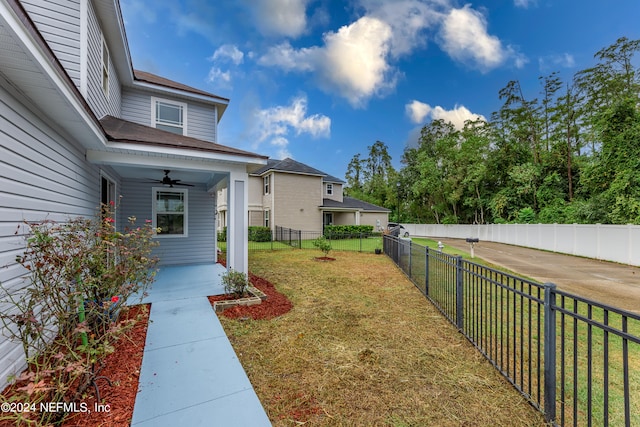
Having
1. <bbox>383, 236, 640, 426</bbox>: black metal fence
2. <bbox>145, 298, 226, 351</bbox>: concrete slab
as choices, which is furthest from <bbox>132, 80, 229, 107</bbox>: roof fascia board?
<bbox>383, 236, 640, 426</bbox>: black metal fence

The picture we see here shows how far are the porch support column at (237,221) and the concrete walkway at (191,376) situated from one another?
1.25 metres

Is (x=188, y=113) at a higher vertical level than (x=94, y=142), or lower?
higher

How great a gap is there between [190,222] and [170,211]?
2.28ft

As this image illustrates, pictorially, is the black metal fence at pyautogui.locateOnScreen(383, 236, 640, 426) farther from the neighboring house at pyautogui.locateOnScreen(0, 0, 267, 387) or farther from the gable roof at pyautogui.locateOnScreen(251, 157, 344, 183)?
the gable roof at pyautogui.locateOnScreen(251, 157, 344, 183)

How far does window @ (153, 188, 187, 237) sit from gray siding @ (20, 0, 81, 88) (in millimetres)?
4272

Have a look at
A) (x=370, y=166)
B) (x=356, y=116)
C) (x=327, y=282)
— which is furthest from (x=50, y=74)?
(x=370, y=166)

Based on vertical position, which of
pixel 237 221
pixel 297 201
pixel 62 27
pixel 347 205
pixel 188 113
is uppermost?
pixel 188 113

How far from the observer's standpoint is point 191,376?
281 cm

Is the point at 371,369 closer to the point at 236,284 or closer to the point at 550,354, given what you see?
the point at 550,354

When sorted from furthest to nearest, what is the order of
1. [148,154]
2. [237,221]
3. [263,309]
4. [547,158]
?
[547,158]
[237,221]
[148,154]
[263,309]

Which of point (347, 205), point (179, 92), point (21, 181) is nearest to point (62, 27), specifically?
point (21, 181)

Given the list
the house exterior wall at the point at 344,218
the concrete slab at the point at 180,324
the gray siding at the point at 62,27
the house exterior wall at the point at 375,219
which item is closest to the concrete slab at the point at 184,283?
the concrete slab at the point at 180,324

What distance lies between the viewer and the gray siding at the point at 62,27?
4199 mm

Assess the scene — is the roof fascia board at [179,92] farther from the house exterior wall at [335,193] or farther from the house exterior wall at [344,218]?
the house exterior wall at [344,218]
